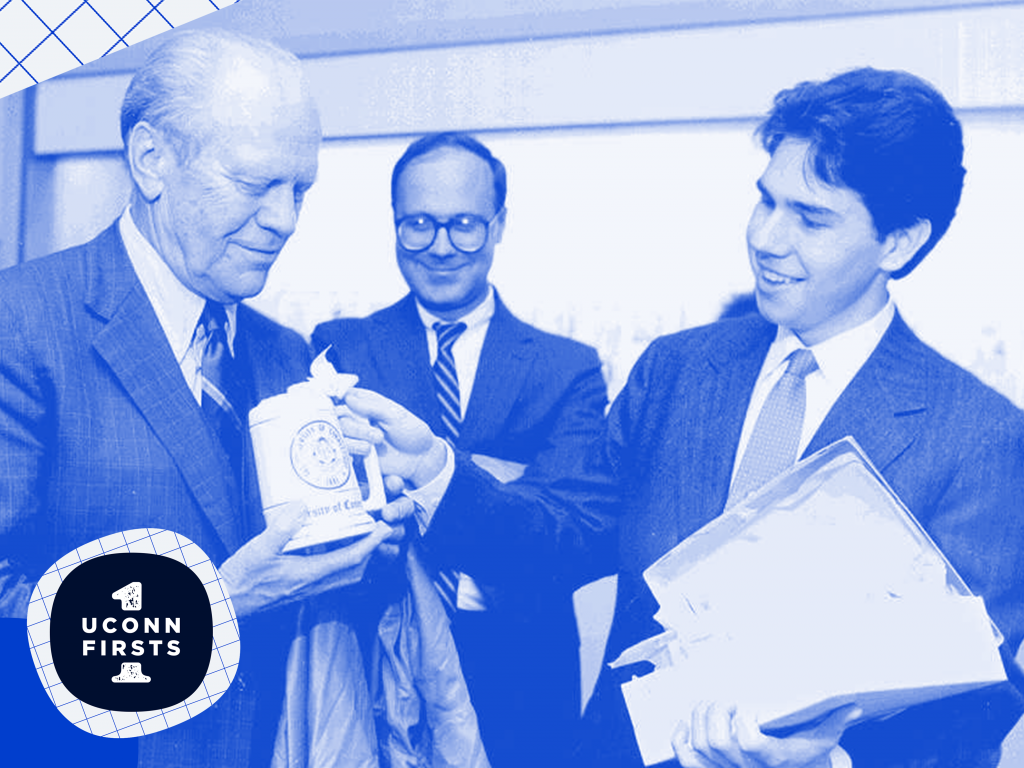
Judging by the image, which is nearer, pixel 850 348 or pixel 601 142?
pixel 850 348

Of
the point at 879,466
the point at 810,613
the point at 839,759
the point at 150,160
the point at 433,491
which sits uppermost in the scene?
the point at 150,160

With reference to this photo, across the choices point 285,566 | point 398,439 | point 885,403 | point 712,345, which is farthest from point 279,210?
point 885,403

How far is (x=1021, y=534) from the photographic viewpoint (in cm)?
148

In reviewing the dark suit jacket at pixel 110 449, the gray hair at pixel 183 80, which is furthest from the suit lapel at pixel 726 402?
the gray hair at pixel 183 80

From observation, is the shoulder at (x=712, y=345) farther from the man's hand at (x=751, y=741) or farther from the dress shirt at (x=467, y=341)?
the man's hand at (x=751, y=741)

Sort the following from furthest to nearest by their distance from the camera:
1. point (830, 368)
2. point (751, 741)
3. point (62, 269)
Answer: point (62, 269), point (830, 368), point (751, 741)

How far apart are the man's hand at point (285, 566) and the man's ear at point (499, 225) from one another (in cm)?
39

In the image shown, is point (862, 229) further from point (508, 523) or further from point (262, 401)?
point (262, 401)

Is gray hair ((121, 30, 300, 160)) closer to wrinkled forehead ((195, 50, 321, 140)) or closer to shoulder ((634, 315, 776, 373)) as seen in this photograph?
wrinkled forehead ((195, 50, 321, 140))

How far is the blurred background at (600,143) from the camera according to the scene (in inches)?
62.1

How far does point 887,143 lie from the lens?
1.51 metres

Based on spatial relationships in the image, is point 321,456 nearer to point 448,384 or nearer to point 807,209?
point 448,384

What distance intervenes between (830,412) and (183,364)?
2.81 ft

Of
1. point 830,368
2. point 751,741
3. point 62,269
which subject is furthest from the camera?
point 62,269
